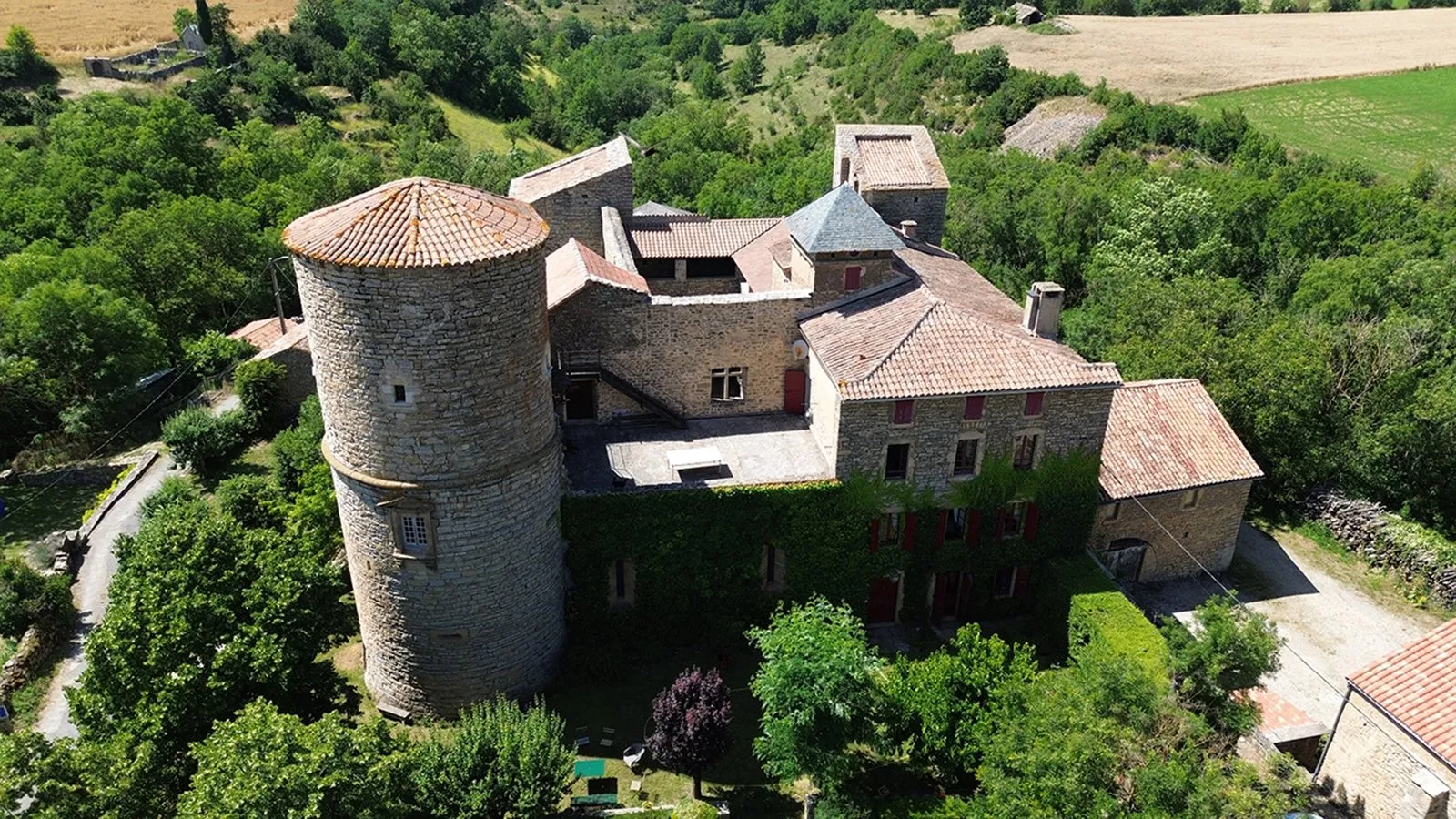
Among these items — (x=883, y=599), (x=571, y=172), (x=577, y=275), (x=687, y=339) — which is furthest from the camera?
(x=571, y=172)

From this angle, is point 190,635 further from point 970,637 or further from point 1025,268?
point 1025,268

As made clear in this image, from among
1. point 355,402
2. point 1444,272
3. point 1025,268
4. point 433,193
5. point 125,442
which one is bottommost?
point 125,442

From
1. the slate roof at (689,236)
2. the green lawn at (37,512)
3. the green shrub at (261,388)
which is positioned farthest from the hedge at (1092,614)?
the green lawn at (37,512)

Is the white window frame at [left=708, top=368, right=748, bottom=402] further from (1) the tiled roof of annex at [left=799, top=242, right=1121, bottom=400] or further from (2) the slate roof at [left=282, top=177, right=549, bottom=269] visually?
(2) the slate roof at [left=282, top=177, right=549, bottom=269]

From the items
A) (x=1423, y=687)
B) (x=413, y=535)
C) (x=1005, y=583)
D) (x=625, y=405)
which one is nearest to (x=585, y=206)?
(x=625, y=405)

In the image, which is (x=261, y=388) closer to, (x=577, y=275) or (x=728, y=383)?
(x=577, y=275)

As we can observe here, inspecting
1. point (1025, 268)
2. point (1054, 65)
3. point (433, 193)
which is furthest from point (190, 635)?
point (1054, 65)
